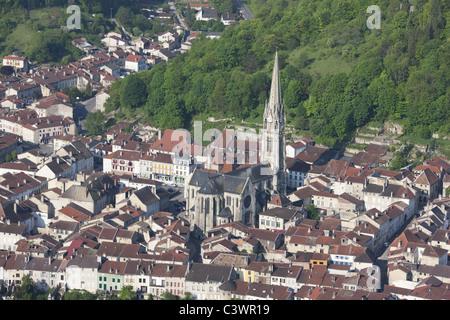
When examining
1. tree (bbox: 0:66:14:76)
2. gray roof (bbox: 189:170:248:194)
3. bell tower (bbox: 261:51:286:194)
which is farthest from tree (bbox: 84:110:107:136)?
gray roof (bbox: 189:170:248:194)

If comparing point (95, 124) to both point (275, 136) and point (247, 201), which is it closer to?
point (275, 136)

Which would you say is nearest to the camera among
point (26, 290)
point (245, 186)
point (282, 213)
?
point (26, 290)

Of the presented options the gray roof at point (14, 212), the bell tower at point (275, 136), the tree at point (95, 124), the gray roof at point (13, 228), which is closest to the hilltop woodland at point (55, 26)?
the tree at point (95, 124)

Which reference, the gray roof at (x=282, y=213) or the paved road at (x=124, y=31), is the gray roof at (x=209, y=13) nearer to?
the paved road at (x=124, y=31)

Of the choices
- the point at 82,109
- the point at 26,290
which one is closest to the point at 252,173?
the point at 26,290

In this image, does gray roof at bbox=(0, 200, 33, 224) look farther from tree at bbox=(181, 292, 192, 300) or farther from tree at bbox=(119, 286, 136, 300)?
tree at bbox=(181, 292, 192, 300)

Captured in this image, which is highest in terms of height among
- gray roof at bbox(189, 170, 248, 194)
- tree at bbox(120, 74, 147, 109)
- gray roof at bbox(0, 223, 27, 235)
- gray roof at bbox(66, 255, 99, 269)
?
tree at bbox(120, 74, 147, 109)
